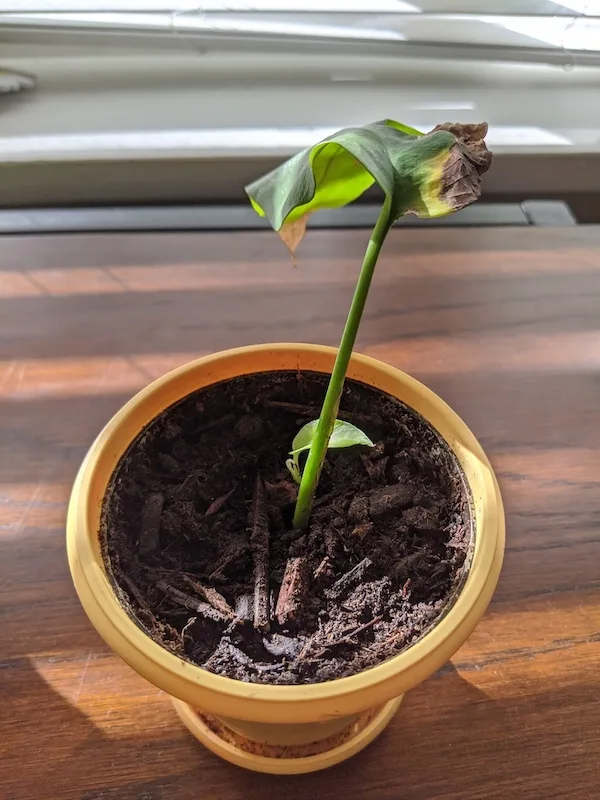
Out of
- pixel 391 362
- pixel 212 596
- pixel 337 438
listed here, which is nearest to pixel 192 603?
pixel 212 596

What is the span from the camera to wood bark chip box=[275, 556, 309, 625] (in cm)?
37

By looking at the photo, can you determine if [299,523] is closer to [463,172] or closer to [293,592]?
[293,592]

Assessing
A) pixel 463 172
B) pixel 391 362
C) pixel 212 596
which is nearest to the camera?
pixel 463 172

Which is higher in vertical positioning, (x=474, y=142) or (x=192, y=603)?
(x=474, y=142)

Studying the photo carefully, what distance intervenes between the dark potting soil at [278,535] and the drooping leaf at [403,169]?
16cm

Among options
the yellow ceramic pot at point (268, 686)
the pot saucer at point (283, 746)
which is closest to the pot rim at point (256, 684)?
the yellow ceramic pot at point (268, 686)

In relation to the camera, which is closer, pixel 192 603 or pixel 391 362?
pixel 192 603

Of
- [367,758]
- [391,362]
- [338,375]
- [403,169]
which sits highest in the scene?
[403,169]

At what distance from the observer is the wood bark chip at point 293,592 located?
1.21 feet

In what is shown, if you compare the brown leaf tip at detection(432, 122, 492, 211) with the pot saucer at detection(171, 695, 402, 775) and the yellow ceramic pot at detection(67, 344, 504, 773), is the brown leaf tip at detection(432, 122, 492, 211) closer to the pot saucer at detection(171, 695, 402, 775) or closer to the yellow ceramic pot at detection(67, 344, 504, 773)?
the yellow ceramic pot at detection(67, 344, 504, 773)

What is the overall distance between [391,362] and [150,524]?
359mm

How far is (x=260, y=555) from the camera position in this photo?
0.40 metres

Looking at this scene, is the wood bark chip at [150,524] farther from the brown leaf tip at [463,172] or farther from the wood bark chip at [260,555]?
the brown leaf tip at [463,172]

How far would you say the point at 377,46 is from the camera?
3.22 feet
